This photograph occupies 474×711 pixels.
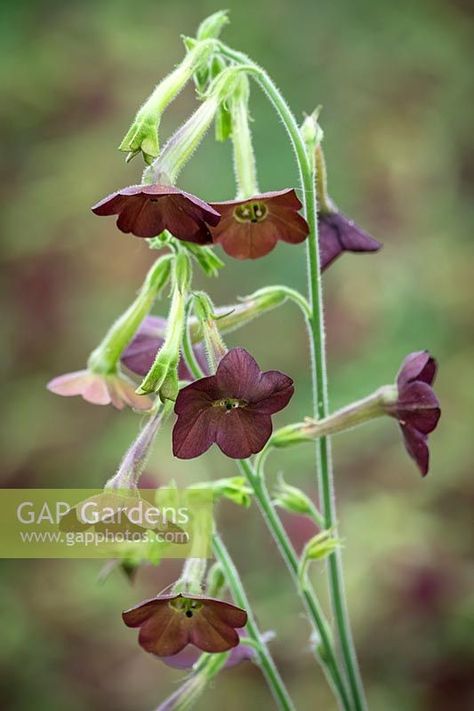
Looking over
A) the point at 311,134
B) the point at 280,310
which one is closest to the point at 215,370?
the point at 311,134

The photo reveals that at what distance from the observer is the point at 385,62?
2.39 meters

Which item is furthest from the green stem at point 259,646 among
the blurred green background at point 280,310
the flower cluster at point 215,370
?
the blurred green background at point 280,310

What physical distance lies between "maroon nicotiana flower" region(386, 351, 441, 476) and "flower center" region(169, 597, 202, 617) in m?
0.23

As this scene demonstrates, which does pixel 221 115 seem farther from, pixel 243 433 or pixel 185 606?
pixel 185 606

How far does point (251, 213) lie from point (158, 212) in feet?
0.42

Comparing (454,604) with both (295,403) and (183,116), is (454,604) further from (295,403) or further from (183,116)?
(183,116)

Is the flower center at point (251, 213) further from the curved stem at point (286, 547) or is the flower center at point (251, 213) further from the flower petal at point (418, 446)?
the flower petal at point (418, 446)

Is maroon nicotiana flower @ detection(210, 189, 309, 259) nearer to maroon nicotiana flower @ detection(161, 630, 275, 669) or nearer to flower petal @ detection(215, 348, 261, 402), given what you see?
flower petal @ detection(215, 348, 261, 402)

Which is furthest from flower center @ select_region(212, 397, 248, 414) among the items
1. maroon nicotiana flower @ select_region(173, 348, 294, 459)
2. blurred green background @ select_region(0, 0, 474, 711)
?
blurred green background @ select_region(0, 0, 474, 711)

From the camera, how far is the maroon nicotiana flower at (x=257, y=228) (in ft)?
2.56

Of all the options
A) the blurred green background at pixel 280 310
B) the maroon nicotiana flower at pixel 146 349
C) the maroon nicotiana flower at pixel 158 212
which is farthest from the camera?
the blurred green background at pixel 280 310

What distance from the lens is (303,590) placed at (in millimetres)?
808

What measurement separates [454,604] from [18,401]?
1.10m

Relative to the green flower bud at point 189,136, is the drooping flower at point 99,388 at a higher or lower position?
lower
